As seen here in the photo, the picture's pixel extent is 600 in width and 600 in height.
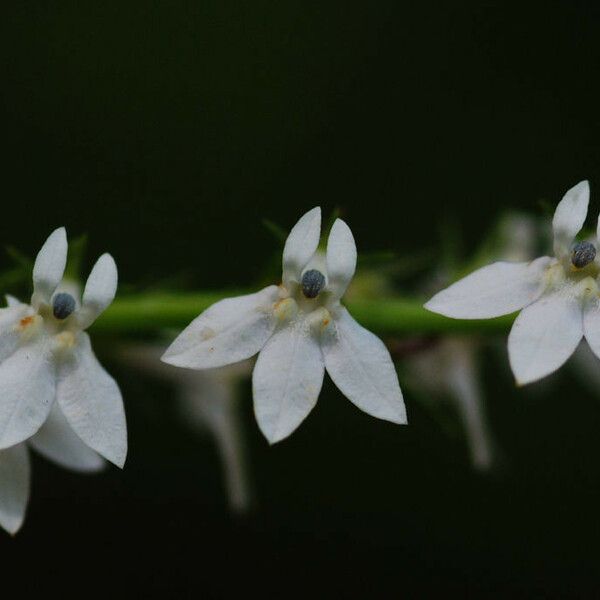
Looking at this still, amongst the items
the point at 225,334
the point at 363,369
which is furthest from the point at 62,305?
the point at 363,369

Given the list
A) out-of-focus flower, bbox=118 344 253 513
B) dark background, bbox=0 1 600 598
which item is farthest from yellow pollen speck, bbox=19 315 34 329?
dark background, bbox=0 1 600 598

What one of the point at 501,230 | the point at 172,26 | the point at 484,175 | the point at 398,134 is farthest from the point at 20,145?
the point at 501,230

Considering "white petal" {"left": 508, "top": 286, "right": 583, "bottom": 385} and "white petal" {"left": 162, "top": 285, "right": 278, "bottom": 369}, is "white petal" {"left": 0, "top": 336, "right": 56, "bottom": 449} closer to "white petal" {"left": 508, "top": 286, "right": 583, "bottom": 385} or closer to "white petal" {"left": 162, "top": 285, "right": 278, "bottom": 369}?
"white petal" {"left": 162, "top": 285, "right": 278, "bottom": 369}

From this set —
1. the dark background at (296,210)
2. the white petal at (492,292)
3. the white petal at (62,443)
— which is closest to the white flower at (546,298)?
the white petal at (492,292)

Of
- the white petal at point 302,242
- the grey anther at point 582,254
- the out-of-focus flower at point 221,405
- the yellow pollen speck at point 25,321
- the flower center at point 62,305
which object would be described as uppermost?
the out-of-focus flower at point 221,405

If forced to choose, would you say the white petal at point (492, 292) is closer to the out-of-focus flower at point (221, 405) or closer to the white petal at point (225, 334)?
the white petal at point (225, 334)

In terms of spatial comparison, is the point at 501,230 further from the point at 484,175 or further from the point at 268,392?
the point at 484,175

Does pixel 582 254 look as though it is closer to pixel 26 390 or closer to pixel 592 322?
pixel 592 322
